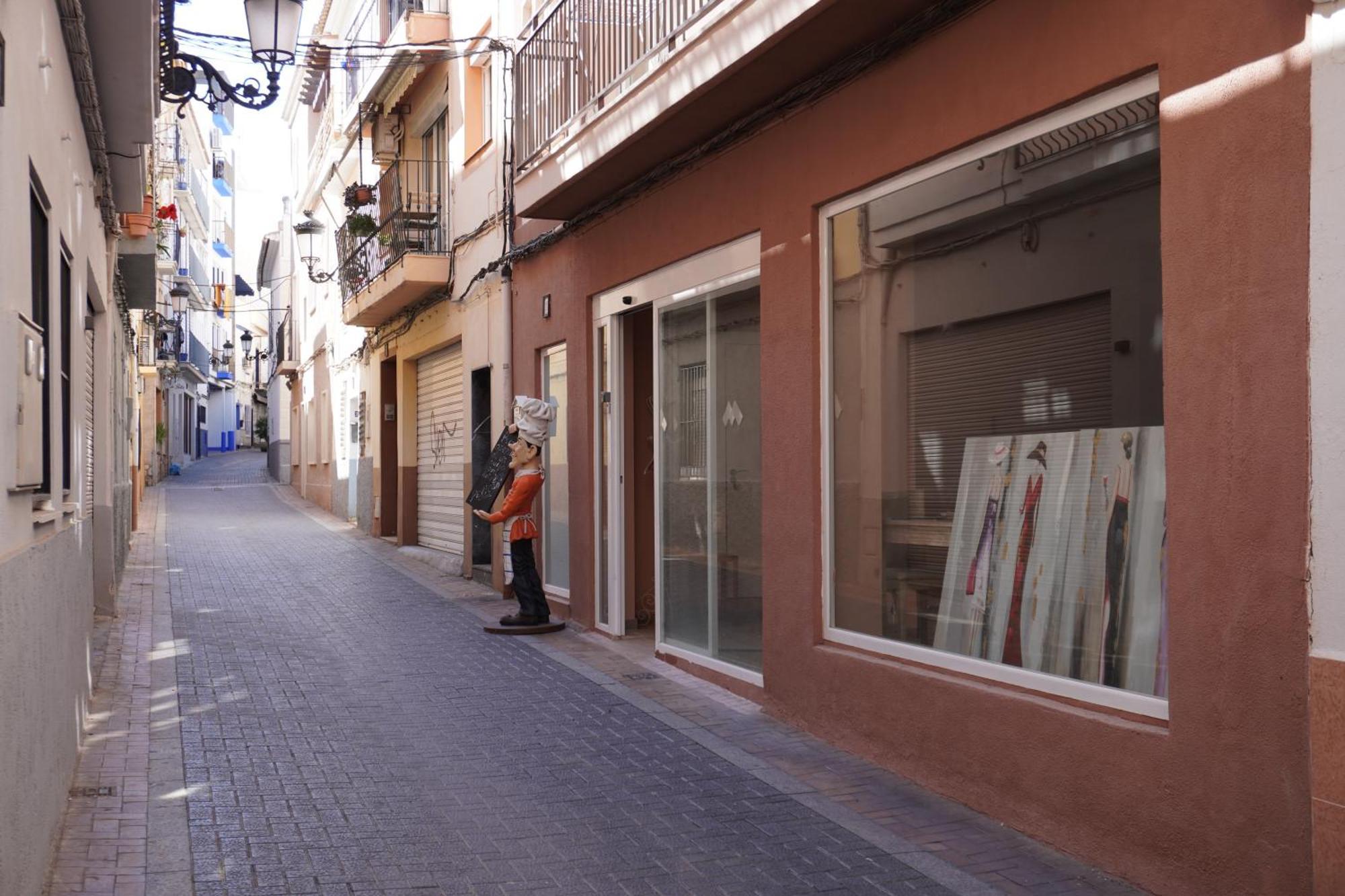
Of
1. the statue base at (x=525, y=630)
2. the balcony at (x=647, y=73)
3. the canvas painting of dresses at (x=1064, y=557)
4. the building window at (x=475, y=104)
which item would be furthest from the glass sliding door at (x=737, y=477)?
the building window at (x=475, y=104)

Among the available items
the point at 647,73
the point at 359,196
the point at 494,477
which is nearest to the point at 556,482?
the point at 494,477

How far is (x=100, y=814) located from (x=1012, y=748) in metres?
3.94

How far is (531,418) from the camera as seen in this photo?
36.1ft

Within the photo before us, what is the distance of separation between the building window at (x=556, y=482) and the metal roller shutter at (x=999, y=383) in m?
5.35

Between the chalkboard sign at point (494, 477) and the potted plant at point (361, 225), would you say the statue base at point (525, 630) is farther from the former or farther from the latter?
the potted plant at point (361, 225)

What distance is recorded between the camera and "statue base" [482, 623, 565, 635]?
36.6 ft

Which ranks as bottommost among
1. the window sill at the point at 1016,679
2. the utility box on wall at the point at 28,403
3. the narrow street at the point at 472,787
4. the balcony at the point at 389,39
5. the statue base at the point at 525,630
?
the narrow street at the point at 472,787

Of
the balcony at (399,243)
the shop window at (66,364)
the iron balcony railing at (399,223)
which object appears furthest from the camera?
the iron balcony railing at (399,223)

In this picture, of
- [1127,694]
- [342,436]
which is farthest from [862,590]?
[342,436]

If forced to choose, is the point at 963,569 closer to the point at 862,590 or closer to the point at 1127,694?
the point at 862,590

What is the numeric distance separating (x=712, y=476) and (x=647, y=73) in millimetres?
2761

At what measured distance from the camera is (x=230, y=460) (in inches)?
2297

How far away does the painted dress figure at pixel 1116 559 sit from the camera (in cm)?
527

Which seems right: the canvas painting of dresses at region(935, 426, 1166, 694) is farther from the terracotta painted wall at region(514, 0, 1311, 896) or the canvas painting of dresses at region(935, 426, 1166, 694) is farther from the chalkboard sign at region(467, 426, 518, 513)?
the chalkboard sign at region(467, 426, 518, 513)
